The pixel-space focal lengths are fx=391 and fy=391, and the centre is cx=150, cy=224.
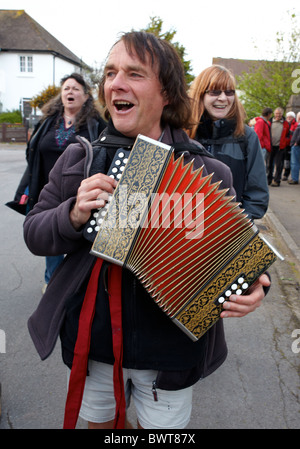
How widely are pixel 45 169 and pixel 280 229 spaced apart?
168 inches

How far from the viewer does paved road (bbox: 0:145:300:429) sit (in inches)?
94.5

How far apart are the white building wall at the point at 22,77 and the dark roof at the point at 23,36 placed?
1.74 feet

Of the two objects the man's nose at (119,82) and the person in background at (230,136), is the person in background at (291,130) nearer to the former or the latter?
the person in background at (230,136)

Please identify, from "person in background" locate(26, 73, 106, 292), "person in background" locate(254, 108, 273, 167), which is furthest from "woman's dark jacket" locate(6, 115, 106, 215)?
"person in background" locate(254, 108, 273, 167)

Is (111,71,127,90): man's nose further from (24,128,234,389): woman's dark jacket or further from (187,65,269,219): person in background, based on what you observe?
(187,65,269,219): person in background

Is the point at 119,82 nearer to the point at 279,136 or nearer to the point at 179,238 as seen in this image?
the point at 179,238

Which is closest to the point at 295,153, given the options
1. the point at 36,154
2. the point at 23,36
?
the point at 36,154

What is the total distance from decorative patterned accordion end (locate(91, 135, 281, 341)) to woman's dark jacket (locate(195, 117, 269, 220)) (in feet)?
5.26

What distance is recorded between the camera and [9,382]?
2652 mm

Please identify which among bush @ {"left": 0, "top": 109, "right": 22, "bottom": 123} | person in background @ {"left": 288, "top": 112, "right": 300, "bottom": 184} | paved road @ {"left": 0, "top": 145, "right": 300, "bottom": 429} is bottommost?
bush @ {"left": 0, "top": 109, "right": 22, "bottom": 123}

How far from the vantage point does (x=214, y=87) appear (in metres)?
2.94
